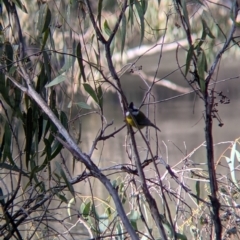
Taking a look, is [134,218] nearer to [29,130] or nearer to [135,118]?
[135,118]

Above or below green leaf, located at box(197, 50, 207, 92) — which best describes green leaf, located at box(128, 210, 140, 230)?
below

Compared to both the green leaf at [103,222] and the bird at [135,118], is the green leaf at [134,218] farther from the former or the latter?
the bird at [135,118]

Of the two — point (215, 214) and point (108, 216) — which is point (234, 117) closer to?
point (108, 216)

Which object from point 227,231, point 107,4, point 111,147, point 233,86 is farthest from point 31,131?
point 233,86

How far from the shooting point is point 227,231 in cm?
175

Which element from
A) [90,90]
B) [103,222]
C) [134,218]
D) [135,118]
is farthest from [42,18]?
[103,222]

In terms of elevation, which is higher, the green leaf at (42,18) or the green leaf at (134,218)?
the green leaf at (42,18)

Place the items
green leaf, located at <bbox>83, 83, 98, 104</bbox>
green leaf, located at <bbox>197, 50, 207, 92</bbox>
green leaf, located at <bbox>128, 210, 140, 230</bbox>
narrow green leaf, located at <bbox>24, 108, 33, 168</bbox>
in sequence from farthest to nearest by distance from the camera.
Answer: green leaf, located at <bbox>128, 210, 140, 230</bbox>
narrow green leaf, located at <bbox>24, 108, 33, 168</bbox>
green leaf, located at <bbox>83, 83, 98, 104</bbox>
green leaf, located at <bbox>197, 50, 207, 92</bbox>

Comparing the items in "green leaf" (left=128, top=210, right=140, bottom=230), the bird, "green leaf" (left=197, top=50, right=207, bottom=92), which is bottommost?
"green leaf" (left=128, top=210, right=140, bottom=230)

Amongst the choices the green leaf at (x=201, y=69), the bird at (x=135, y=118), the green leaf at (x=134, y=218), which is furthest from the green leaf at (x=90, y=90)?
the green leaf at (x=134, y=218)

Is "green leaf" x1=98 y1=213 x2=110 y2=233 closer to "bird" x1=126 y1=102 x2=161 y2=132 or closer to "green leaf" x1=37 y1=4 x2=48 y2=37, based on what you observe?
"bird" x1=126 y1=102 x2=161 y2=132

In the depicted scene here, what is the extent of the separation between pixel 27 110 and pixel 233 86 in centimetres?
737

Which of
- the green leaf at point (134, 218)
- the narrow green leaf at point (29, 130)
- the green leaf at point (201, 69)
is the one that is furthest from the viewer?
the green leaf at point (134, 218)

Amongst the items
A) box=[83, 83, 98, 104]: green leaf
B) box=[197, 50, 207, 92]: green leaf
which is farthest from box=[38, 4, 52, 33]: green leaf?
box=[197, 50, 207, 92]: green leaf
